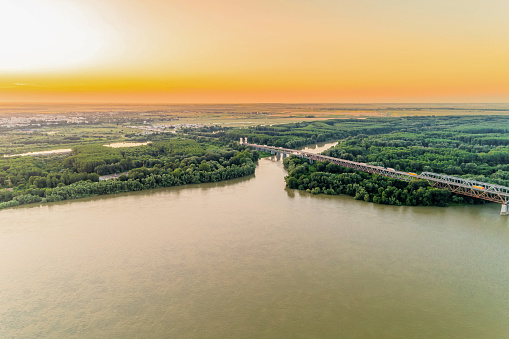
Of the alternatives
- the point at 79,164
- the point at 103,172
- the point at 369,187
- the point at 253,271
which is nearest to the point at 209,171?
the point at 103,172

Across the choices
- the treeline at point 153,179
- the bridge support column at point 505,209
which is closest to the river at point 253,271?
the bridge support column at point 505,209

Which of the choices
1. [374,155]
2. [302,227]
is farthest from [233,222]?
[374,155]

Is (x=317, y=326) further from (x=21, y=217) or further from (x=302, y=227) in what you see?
(x=21, y=217)

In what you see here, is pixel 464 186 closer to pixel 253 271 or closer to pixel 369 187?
pixel 369 187

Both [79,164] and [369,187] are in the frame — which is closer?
[369,187]

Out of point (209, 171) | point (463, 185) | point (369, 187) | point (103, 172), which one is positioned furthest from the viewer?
point (209, 171)

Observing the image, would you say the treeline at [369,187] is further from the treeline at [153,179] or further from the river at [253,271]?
the treeline at [153,179]
